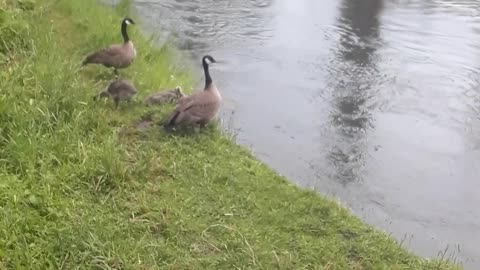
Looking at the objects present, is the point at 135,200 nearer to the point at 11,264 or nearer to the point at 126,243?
the point at 126,243

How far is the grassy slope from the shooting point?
5059 millimetres

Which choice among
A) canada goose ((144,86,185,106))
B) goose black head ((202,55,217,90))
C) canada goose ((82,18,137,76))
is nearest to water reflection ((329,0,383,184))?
goose black head ((202,55,217,90))

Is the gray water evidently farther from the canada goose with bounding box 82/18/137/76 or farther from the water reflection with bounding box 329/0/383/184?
the canada goose with bounding box 82/18/137/76

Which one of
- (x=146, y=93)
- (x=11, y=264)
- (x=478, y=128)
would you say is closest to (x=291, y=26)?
(x=478, y=128)

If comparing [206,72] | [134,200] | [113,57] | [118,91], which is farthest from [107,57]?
[134,200]

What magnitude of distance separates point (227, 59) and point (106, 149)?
20.0ft

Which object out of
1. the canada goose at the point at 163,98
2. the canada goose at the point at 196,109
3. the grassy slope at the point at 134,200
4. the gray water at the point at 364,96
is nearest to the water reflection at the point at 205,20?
the gray water at the point at 364,96

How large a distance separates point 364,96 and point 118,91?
4469mm

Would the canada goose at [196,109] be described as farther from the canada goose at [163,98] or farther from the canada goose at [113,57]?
the canada goose at [113,57]

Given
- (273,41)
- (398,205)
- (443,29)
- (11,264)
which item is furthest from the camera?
(443,29)

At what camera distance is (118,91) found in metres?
7.93

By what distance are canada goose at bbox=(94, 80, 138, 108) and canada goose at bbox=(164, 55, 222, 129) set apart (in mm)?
623

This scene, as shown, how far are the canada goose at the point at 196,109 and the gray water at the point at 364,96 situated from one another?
1.23m

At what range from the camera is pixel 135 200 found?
5.91 m
